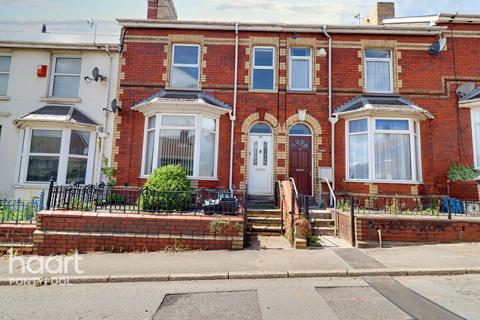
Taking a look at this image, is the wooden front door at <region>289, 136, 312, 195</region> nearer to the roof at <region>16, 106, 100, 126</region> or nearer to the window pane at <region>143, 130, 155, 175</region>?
the window pane at <region>143, 130, 155, 175</region>

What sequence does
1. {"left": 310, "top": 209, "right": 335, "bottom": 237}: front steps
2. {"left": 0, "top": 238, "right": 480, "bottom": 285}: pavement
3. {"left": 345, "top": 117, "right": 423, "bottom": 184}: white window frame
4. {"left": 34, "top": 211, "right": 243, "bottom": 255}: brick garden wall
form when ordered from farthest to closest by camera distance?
1. {"left": 345, "top": 117, "right": 423, "bottom": 184}: white window frame
2. {"left": 310, "top": 209, "right": 335, "bottom": 237}: front steps
3. {"left": 34, "top": 211, "right": 243, "bottom": 255}: brick garden wall
4. {"left": 0, "top": 238, "right": 480, "bottom": 285}: pavement

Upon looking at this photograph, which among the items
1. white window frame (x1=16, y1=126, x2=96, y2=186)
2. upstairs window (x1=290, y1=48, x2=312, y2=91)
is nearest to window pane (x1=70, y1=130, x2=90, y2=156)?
white window frame (x1=16, y1=126, x2=96, y2=186)

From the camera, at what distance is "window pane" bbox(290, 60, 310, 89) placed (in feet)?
37.7

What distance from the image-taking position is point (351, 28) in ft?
37.1

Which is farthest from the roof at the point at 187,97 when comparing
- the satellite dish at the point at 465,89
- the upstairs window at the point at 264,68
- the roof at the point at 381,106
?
the satellite dish at the point at 465,89

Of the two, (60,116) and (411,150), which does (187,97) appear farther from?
(411,150)

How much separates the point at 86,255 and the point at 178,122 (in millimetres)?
5773

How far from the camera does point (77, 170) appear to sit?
10984 mm

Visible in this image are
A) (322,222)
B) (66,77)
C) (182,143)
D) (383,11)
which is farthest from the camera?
(383,11)

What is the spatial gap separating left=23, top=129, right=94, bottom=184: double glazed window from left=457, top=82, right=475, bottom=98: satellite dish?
582 inches

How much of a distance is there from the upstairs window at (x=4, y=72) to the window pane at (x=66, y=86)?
1.91 meters

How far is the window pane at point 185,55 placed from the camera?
456 inches

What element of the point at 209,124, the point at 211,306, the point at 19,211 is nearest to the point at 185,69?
the point at 209,124

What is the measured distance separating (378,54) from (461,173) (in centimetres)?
549
